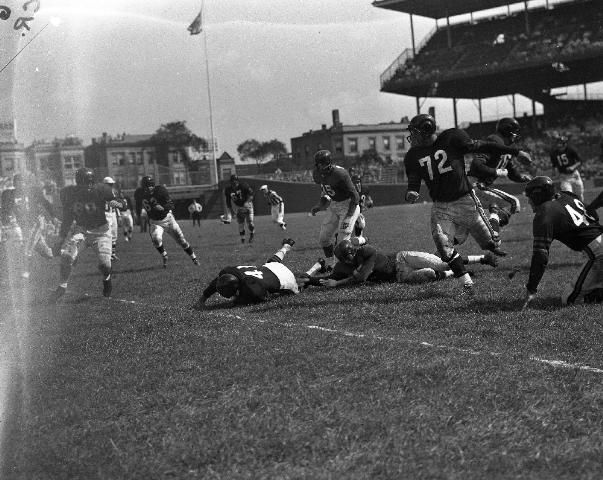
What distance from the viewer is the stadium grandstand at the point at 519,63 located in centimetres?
4669

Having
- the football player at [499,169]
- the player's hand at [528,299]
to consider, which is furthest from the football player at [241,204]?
the player's hand at [528,299]

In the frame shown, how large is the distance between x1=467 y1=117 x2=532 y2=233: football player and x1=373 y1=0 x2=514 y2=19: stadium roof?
119 ft

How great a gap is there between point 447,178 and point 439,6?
1715 inches

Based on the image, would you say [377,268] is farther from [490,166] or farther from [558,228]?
[558,228]

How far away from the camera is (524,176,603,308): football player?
7457 millimetres

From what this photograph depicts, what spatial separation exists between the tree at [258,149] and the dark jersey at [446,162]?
84.7m

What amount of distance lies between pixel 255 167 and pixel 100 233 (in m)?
55.6

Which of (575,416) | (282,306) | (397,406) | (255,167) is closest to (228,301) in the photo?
(282,306)


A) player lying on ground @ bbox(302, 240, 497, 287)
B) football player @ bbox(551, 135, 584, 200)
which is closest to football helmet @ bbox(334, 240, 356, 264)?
player lying on ground @ bbox(302, 240, 497, 287)

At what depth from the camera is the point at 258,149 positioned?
96188 mm

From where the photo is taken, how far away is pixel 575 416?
14.4 ft

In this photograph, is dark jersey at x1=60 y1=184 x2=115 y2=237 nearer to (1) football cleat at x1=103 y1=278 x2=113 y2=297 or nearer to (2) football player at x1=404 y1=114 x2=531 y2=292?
(1) football cleat at x1=103 y1=278 x2=113 y2=297

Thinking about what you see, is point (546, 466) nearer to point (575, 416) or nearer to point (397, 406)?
point (575, 416)

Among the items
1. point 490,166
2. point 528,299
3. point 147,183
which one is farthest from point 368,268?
point 147,183
